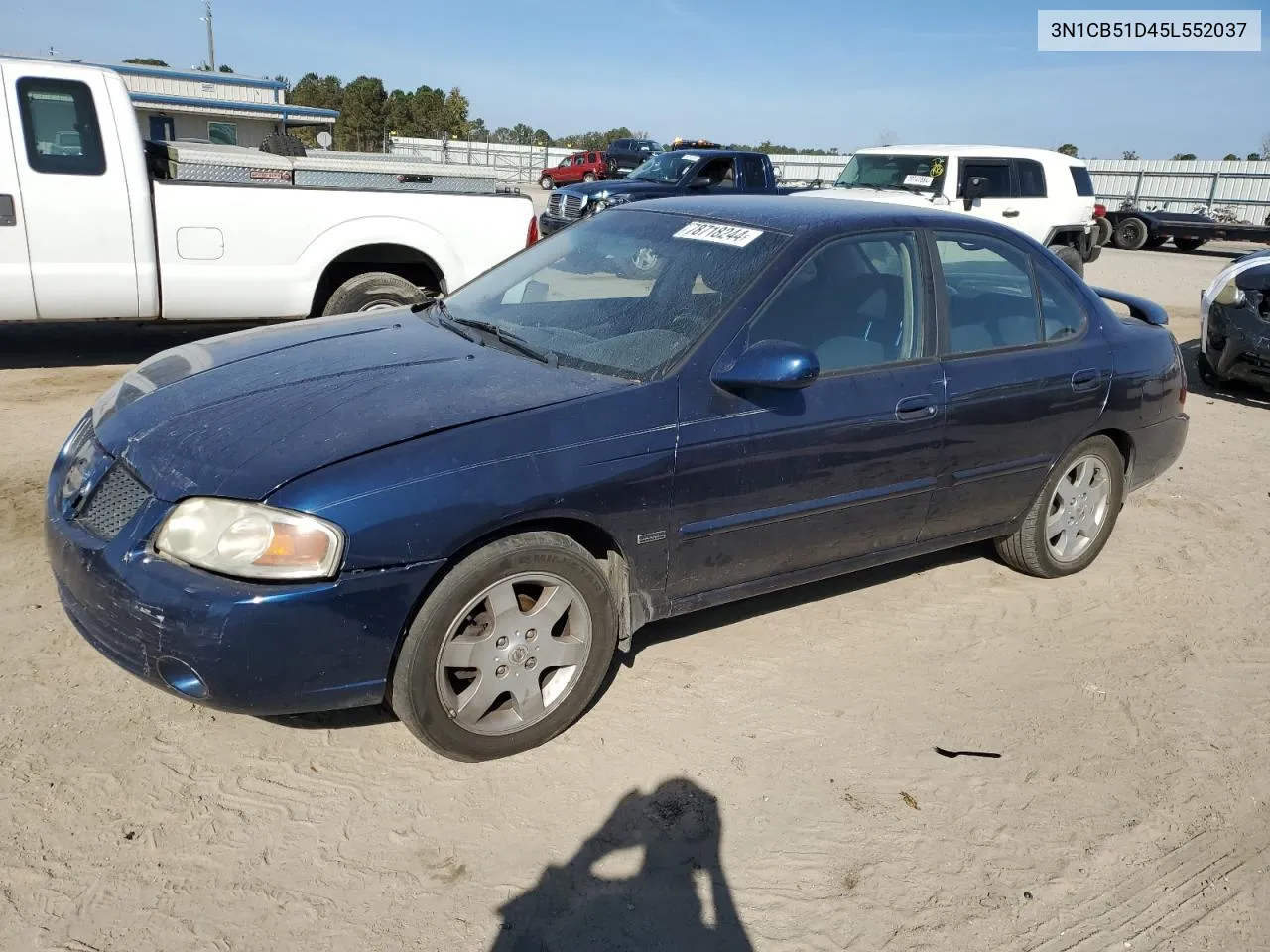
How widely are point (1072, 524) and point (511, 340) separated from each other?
284cm

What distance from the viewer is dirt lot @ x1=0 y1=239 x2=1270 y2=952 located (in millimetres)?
2572

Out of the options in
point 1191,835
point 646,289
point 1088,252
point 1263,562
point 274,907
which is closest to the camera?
point 274,907

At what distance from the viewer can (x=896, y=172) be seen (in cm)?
1384

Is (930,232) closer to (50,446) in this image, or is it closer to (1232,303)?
(50,446)

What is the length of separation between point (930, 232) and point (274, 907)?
3315 millimetres

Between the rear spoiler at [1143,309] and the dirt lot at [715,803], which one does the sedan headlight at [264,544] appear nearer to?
the dirt lot at [715,803]

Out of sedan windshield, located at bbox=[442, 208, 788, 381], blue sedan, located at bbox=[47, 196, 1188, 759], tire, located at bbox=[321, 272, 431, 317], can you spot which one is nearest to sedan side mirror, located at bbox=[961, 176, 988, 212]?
tire, located at bbox=[321, 272, 431, 317]

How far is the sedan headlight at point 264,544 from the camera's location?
8.78 feet

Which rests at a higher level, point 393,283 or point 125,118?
point 125,118

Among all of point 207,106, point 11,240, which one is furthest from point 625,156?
point 11,240

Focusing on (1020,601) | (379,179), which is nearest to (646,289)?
(1020,601)

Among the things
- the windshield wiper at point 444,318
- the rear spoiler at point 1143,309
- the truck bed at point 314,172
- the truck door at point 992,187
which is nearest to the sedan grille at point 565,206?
the truck door at point 992,187

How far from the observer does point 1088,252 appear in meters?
16.2

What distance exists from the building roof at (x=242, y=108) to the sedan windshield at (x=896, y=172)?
10698 mm
